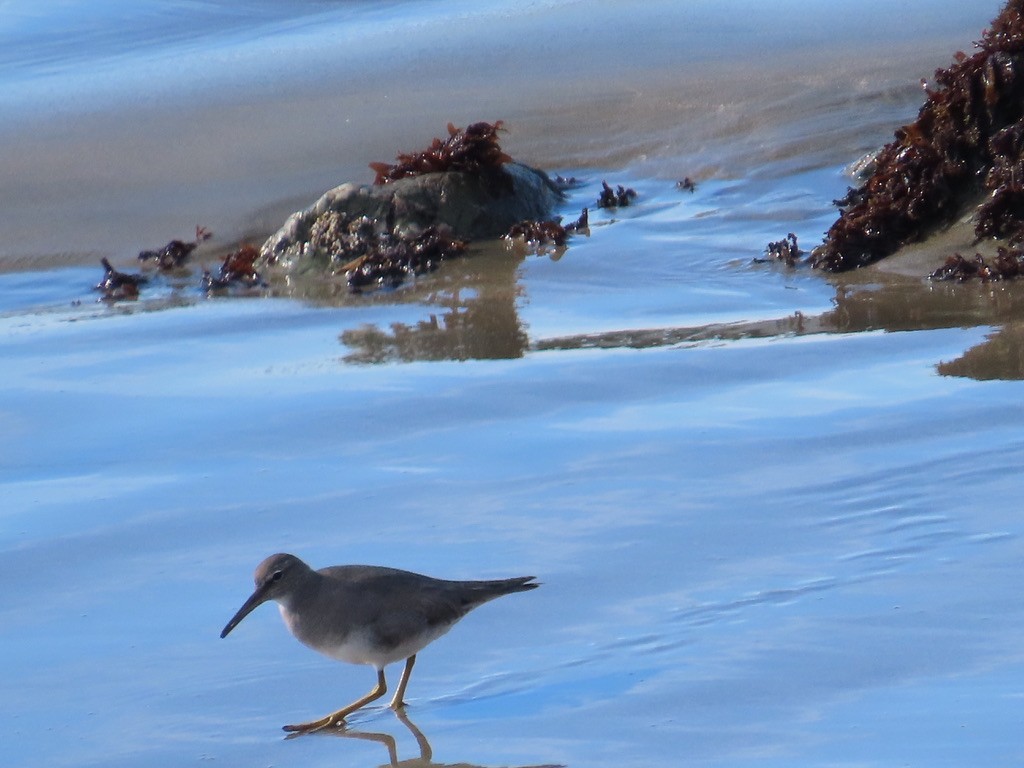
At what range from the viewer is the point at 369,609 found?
3709mm

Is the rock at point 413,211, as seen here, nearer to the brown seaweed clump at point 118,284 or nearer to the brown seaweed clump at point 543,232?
the brown seaweed clump at point 543,232

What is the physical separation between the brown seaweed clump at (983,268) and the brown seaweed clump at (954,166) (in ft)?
1.12

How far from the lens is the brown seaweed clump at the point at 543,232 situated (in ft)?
28.3

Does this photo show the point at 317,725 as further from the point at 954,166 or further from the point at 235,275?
the point at 954,166

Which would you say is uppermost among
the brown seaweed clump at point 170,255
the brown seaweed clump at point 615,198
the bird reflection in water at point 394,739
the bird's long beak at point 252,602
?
the brown seaweed clump at point 615,198

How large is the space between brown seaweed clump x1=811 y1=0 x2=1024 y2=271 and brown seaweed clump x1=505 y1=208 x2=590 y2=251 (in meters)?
1.55

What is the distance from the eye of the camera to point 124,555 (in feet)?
14.6

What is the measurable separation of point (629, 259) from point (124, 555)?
4200mm

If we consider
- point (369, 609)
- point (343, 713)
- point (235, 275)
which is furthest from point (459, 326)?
point (343, 713)

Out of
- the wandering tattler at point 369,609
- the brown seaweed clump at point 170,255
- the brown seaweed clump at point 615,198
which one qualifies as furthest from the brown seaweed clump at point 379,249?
the wandering tattler at point 369,609

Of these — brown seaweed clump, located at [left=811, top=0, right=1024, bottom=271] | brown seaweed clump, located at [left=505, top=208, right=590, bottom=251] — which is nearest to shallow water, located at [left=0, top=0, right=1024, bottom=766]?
brown seaweed clump, located at [left=505, top=208, right=590, bottom=251]

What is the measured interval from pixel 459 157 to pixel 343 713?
614 centimetres

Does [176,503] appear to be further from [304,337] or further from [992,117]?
[992,117]

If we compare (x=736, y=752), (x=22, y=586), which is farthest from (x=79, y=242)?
(x=736, y=752)
